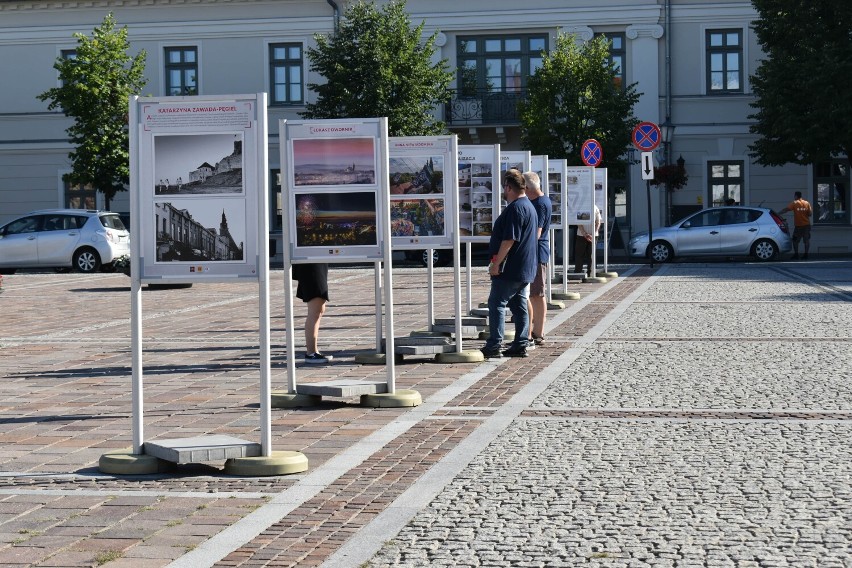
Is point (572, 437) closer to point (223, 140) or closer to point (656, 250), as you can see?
point (223, 140)

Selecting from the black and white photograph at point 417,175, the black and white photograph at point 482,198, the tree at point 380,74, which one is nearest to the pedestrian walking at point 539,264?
the black and white photograph at point 482,198

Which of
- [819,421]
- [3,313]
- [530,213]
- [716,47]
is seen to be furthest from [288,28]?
[819,421]

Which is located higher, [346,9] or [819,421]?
[346,9]

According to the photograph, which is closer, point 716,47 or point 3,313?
point 3,313

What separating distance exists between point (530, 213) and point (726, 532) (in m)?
7.57

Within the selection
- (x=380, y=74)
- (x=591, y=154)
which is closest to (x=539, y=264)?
(x=591, y=154)

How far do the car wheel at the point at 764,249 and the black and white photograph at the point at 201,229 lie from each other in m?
29.2

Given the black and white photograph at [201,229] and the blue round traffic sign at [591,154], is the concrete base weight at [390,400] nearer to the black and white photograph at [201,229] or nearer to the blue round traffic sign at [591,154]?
the black and white photograph at [201,229]

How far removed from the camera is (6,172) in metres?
47.6

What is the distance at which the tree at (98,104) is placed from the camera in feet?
134

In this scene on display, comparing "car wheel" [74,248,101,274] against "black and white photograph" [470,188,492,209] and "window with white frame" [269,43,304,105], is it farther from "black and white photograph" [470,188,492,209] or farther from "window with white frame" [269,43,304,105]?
"black and white photograph" [470,188,492,209]

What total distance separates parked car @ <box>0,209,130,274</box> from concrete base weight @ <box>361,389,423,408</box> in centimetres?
2491

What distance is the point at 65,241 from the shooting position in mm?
34500

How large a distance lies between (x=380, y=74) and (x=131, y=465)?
35.2 m
